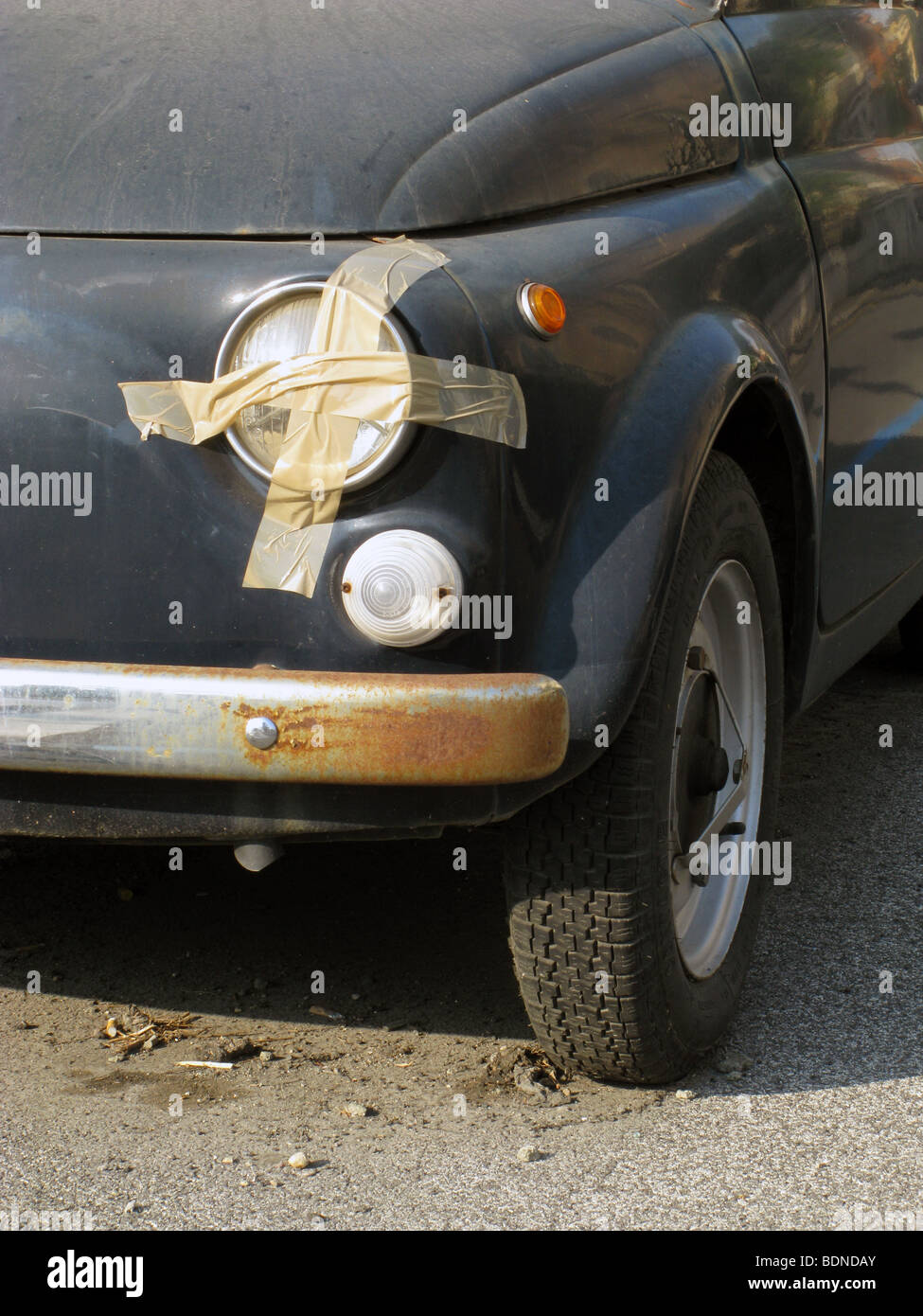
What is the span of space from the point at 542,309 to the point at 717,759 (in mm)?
904

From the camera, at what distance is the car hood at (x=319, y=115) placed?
6.65 ft

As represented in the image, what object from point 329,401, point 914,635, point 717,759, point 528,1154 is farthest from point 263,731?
point 914,635

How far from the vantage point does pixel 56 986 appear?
2773mm

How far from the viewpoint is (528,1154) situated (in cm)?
223

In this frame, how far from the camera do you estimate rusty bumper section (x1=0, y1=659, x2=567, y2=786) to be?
1.88 m

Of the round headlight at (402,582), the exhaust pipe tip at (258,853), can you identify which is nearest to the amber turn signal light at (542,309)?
the round headlight at (402,582)

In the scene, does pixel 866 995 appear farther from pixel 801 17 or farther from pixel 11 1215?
pixel 801 17

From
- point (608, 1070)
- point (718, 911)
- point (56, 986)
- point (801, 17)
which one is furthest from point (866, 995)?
point (801, 17)

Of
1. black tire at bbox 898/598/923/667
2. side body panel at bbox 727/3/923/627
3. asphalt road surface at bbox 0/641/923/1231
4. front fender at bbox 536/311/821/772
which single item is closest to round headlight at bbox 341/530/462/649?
front fender at bbox 536/311/821/772

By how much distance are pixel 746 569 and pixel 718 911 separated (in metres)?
0.61

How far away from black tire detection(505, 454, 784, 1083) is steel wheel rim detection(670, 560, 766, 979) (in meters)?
0.11

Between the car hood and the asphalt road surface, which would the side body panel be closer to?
the car hood

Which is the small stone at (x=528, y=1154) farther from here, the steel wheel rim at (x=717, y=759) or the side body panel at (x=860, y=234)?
the side body panel at (x=860, y=234)

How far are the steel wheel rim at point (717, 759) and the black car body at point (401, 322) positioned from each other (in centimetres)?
41
